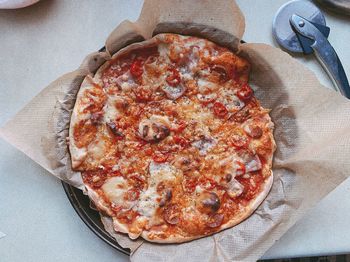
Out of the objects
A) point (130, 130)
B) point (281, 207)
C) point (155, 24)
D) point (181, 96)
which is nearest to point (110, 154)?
point (130, 130)

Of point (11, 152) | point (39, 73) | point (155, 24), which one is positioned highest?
point (155, 24)

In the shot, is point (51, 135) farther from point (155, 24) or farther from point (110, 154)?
point (155, 24)

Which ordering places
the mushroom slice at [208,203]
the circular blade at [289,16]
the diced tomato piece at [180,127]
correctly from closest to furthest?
the mushroom slice at [208,203]
the diced tomato piece at [180,127]
the circular blade at [289,16]

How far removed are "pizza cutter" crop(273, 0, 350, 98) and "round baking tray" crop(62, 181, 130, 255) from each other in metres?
1.19

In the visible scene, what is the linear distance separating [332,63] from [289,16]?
307 millimetres

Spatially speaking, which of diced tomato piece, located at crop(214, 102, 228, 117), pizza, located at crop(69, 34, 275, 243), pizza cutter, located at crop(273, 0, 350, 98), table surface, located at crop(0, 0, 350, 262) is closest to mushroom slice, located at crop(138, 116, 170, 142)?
pizza, located at crop(69, 34, 275, 243)

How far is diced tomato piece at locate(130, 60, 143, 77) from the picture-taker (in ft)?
8.53

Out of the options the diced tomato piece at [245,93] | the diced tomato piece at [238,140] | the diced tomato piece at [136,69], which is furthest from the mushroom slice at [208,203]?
the diced tomato piece at [136,69]

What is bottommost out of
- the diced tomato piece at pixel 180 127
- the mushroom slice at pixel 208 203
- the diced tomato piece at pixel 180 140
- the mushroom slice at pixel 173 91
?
the mushroom slice at pixel 208 203

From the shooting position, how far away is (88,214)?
251 centimetres

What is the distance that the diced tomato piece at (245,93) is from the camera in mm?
2613

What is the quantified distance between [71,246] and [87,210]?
258mm

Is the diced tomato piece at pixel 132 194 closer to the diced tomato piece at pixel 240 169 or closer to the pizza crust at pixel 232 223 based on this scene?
the pizza crust at pixel 232 223

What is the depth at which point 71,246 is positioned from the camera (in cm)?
267
